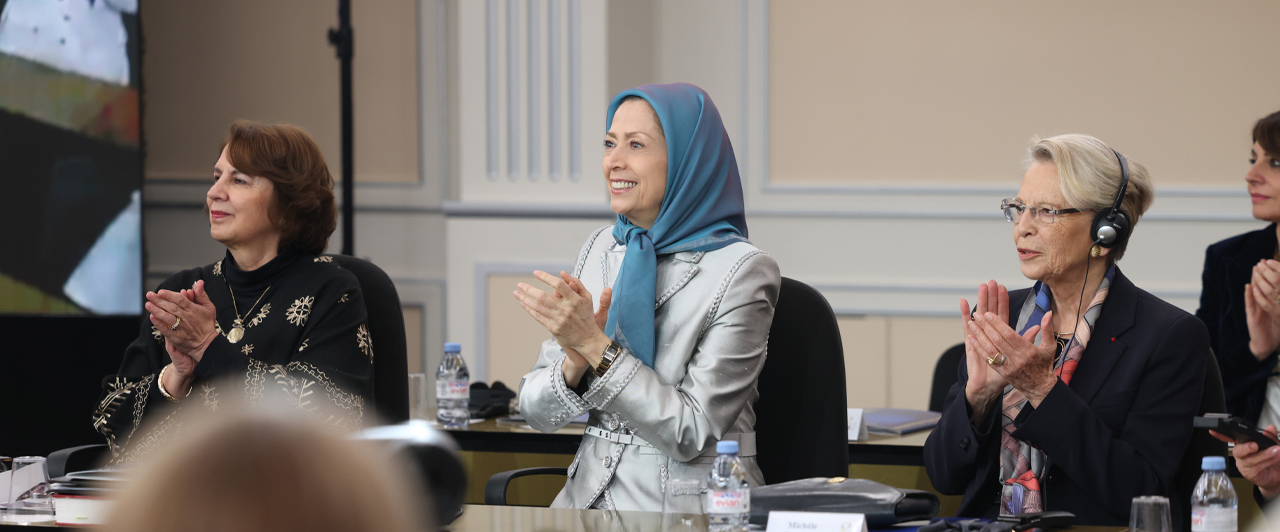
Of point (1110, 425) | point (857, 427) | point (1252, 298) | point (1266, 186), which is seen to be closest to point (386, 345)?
point (857, 427)

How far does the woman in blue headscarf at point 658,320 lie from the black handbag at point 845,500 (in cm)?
30

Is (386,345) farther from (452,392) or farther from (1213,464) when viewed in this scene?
(1213,464)

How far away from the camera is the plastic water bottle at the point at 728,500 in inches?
59.4

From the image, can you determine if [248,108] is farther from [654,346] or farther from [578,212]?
[654,346]

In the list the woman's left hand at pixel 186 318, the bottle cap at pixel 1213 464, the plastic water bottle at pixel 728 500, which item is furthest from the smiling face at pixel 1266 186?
the woman's left hand at pixel 186 318

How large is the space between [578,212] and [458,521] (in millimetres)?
2396

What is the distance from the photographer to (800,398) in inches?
82.0

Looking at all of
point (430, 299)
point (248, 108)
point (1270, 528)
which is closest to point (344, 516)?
point (1270, 528)

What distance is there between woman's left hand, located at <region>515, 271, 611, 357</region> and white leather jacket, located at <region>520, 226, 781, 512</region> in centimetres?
6

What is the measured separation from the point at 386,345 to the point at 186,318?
370 mm

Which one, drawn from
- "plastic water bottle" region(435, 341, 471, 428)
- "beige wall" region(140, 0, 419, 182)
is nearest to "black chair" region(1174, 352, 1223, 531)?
"plastic water bottle" region(435, 341, 471, 428)

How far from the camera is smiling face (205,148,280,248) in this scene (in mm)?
2285

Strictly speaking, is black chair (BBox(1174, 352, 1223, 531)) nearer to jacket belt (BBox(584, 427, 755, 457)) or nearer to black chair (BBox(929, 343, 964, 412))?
jacket belt (BBox(584, 427, 755, 457))

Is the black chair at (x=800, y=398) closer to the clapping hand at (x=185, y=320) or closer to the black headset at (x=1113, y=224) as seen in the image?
the black headset at (x=1113, y=224)
